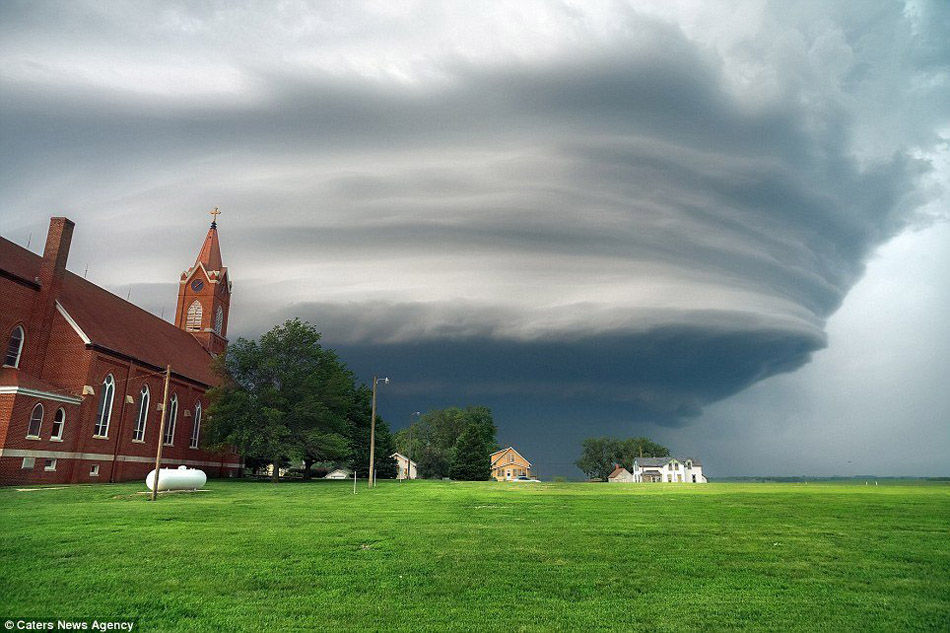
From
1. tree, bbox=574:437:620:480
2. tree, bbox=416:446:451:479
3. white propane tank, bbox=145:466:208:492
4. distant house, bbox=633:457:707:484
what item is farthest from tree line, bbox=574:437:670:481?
white propane tank, bbox=145:466:208:492

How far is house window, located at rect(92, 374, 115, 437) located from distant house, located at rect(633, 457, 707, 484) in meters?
103

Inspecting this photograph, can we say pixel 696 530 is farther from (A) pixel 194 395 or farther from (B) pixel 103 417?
(A) pixel 194 395

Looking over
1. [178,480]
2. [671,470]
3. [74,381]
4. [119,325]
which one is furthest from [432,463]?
[178,480]

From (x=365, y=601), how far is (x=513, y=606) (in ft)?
7.63

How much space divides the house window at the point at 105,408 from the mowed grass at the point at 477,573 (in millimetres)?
29112

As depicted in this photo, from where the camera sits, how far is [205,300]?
73.8 meters

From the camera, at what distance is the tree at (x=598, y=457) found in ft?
518

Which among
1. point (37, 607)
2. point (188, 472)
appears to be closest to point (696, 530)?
point (37, 607)

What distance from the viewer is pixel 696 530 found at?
15.6m

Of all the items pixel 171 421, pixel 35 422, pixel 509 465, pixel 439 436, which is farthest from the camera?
A: pixel 509 465

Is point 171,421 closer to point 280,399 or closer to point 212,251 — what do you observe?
point 280,399

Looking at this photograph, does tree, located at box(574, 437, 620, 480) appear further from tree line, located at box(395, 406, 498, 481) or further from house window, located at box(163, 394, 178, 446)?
house window, located at box(163, 394, 178, 446)

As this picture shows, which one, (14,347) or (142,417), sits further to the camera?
(142,417)

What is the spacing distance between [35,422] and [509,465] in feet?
348
